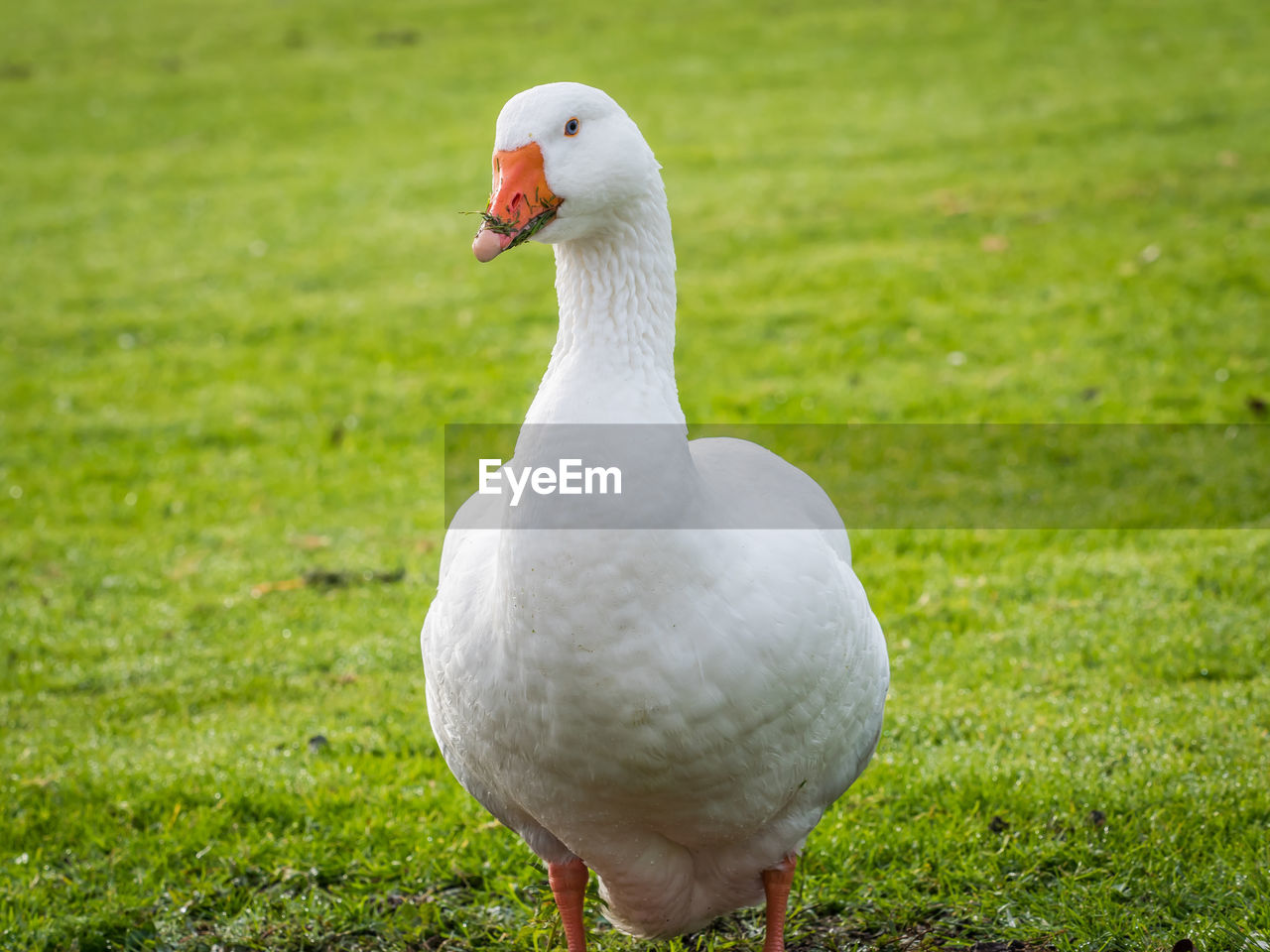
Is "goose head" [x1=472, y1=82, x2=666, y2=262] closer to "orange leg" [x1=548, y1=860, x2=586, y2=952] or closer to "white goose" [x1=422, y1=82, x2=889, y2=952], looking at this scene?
"white goose" [x1=422, y1=82, x2=889, y2=952]

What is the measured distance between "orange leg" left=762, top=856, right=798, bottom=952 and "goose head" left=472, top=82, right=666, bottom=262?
196cm

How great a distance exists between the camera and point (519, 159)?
3070 mm

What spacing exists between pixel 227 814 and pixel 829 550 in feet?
9.53

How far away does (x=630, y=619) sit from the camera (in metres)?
2.91

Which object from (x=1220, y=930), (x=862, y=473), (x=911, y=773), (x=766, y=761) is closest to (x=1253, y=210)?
(x=862, y=473)

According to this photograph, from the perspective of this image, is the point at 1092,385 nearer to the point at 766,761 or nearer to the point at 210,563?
the point at 210,563

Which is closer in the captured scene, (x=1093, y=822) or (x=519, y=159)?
(x=519, y=159)

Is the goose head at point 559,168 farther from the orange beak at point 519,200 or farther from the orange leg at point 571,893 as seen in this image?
the orange leg at point 571,893

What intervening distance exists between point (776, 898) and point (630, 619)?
1337 millimetres

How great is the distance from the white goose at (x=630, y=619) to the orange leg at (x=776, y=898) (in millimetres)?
208

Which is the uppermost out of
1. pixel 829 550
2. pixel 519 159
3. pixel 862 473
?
pixel 519 159
